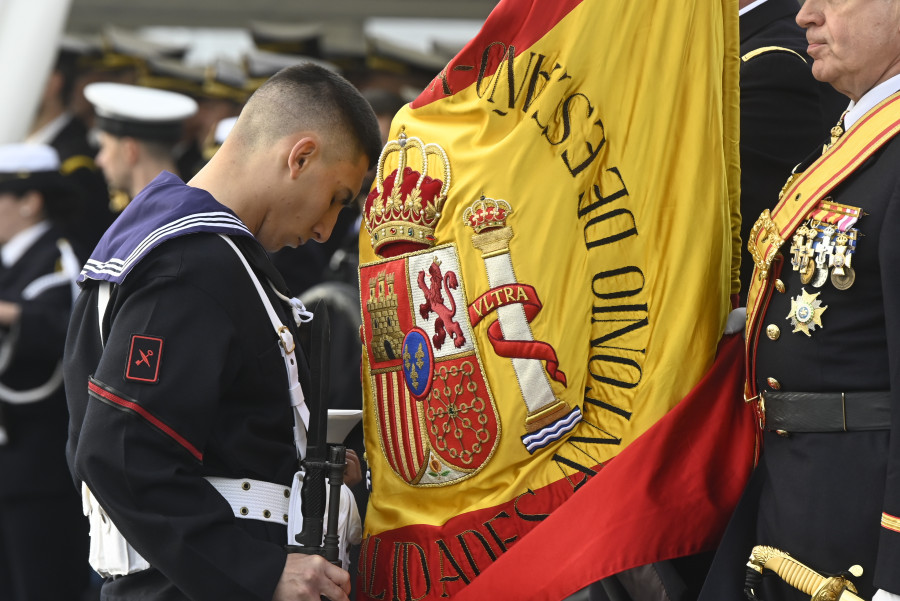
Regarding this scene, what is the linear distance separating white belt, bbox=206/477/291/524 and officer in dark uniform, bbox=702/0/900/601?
885 millimetres

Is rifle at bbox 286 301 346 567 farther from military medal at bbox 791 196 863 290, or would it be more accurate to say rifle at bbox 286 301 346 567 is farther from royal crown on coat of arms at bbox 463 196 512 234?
military medal at bbox 791 196 863 290

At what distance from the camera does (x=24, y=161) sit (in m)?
5.43

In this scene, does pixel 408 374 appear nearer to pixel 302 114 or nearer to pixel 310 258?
pixel 302 114

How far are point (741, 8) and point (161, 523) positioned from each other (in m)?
1.91

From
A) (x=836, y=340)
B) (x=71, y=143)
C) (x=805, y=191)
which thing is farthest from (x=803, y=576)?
(x=71, y=143)

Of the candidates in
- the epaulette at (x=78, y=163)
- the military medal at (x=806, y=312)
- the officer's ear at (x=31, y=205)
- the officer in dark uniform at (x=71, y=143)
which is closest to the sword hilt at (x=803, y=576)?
the military medal at (x=806, y=312)

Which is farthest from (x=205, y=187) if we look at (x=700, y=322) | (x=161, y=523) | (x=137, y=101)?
(x=137, y=101)

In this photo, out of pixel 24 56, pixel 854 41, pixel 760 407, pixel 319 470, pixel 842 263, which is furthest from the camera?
pixel 24 56

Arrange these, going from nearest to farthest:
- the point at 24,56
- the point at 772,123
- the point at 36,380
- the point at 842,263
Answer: the point at 842,263 < the point at 772,123 < the point at 36,380 < the point at 24,56

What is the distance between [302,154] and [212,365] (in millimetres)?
560

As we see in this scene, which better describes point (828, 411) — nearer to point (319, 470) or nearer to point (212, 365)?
point (319, 470)

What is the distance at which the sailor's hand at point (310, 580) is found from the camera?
2.38 m

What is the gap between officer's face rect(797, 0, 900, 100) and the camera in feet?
7.44

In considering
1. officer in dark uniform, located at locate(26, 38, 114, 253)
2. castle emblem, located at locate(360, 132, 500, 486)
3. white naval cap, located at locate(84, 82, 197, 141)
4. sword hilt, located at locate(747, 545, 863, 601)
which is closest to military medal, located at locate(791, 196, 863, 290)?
sword hilt, located at locate(747, 545, 863, 601)
